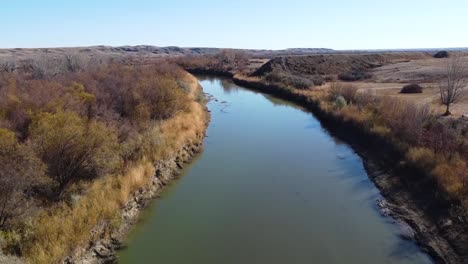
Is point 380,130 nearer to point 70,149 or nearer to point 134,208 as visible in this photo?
point 134,208

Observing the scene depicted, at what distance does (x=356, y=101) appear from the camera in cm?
3084

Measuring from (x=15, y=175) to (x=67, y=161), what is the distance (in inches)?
118

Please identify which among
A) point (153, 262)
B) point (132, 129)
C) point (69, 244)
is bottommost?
point (153, 262)

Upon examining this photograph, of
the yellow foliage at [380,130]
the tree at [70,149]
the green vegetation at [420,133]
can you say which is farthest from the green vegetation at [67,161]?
the green vegetation at [420,133]

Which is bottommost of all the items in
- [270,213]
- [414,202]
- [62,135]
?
[270,213]

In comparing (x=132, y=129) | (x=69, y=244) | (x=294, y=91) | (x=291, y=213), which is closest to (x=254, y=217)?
(x=291, y=213)

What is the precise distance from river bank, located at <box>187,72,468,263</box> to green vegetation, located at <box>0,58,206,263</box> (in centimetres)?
1027

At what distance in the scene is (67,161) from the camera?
520 inches

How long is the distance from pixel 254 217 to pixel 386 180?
6950 mm

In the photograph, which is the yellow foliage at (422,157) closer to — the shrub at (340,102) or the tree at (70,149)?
the tree at (70,149)

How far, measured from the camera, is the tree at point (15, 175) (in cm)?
996

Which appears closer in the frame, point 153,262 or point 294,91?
point 153,262

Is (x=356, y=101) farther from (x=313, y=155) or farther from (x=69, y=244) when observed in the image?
(x=69, y=244)

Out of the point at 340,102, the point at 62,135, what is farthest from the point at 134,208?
the point at 340,102
